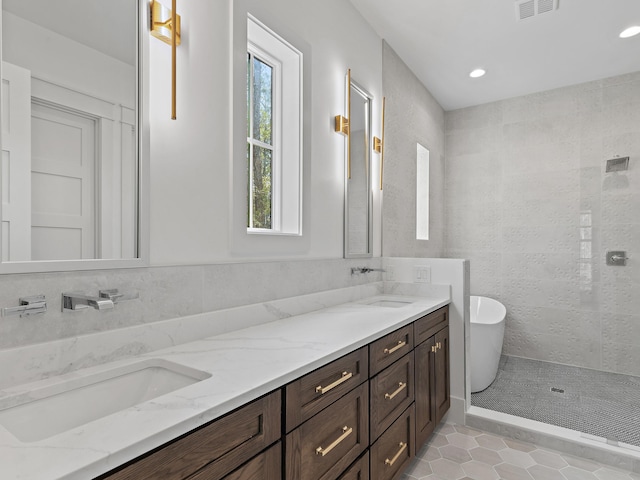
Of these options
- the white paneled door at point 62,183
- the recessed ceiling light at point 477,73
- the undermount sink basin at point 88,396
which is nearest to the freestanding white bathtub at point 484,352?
the recessed ceiling light at point 477,73

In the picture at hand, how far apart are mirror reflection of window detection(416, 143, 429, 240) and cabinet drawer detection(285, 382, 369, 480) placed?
95.6 inches

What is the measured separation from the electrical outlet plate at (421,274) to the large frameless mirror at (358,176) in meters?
0.33

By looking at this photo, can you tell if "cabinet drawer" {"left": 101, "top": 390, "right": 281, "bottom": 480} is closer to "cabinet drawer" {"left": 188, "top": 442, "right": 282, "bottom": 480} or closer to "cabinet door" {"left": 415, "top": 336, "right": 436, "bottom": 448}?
"cabinet drawer" {"left": 188, "top": 442, "right": 282, "bottom": 480}

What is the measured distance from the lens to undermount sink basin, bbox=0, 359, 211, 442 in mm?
833

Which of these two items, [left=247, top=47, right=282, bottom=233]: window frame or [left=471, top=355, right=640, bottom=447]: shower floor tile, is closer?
[left=247, top=47, right=282, bottom=233]: window frame

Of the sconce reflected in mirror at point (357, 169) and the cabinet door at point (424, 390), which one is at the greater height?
the sconce reflected in mirror at point (357, 169)

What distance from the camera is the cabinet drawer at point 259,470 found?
786 mm

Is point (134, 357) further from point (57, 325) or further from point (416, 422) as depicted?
point (416, 422)

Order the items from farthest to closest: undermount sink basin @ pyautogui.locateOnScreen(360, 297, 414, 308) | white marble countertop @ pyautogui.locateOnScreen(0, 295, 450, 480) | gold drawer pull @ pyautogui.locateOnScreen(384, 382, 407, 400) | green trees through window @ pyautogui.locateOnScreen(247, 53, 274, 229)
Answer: undermount sink basin @ pyautogui.locateOnScreen(360, 297, 414, 308), green trees through window @ pyautogui.locateOnScreen(247, 53, 274, 229), gold drawer pull @ pyautogui.locateOnScreen(384, 382, 407, 400), white marble countertop @ pyautogui.locateOnScreen(0, 295, 450, 480)

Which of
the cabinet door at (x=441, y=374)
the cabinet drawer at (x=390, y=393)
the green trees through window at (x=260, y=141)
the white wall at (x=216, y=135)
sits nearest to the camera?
the white wall at (x=216, y=135)

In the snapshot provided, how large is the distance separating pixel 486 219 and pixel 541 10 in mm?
2019

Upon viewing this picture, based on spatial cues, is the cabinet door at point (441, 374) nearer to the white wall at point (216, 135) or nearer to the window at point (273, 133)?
the white wall at point (216, 135)

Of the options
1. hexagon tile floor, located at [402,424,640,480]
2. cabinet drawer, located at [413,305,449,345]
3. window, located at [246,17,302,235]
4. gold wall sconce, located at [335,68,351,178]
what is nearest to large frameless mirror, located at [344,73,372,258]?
gold wall sconce, located at [335,68,351,178]

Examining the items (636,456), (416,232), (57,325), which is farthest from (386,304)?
(57,325)
